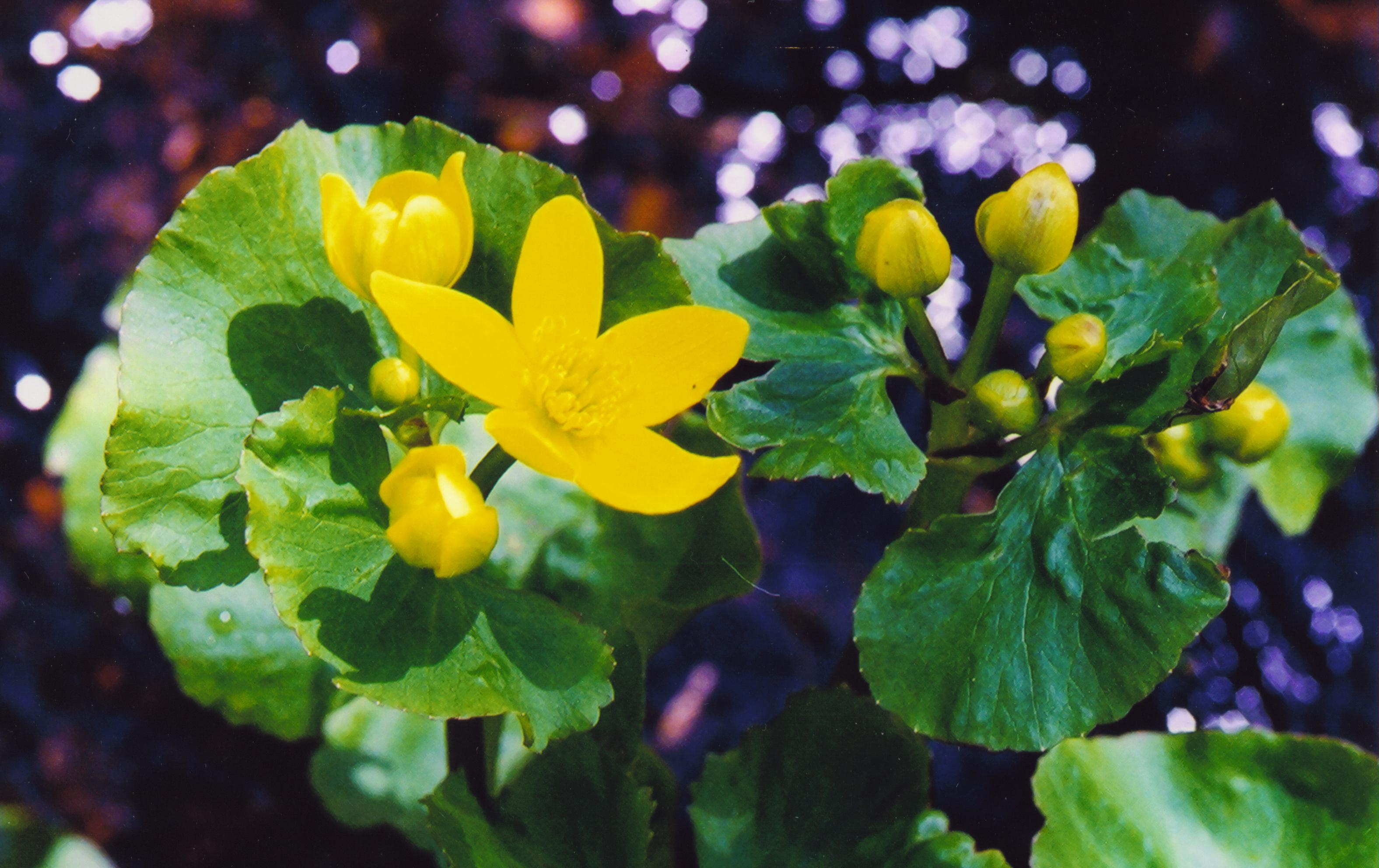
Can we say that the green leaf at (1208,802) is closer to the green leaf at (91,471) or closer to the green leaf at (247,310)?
the green leaf at (247,310)

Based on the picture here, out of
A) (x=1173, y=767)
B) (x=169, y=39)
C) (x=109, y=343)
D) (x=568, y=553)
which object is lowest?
(x=1173, y=767)

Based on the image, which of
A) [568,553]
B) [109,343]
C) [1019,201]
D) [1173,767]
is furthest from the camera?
[109,343]

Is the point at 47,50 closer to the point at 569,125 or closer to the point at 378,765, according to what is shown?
the point at 569,125

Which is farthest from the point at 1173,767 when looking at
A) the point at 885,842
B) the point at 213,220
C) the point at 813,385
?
the point at 213,220

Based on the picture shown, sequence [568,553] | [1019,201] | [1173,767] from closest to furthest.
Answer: [1019,201] < [1173,767] < [568,553]

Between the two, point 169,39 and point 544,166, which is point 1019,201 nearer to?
point 544,166
